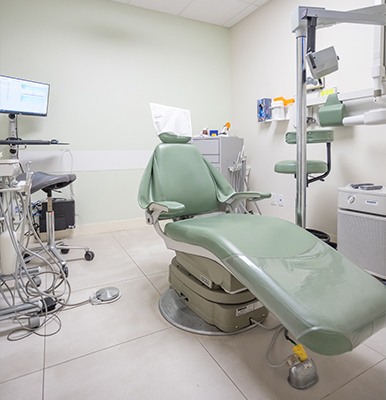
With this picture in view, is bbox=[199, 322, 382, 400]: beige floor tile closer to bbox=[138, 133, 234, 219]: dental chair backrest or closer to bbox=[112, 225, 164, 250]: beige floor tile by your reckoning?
bbox=[138, 133, 234, 219]: dental chair backrest

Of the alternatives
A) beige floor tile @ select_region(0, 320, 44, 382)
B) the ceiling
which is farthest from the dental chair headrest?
the ceiling

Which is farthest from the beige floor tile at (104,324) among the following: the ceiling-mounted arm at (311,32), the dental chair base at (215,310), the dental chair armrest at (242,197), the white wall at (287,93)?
the white wall at (287,93)

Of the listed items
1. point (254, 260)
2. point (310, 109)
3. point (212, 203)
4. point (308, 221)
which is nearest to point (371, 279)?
point (254, 260)

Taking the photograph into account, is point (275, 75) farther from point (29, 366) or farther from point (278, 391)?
point (29, 366)

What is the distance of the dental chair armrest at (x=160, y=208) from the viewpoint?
4.67 feet

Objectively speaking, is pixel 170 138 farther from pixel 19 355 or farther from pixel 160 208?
pixel 19 355

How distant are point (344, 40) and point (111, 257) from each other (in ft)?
9.23

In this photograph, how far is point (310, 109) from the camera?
273 centimetres

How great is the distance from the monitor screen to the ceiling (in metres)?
1.44

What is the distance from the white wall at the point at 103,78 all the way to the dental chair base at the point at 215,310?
2035mm

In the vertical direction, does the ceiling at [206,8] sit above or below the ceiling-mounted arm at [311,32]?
above

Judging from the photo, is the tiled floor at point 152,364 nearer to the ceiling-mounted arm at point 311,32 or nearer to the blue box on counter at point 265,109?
the ceiling-mounted arm at point 311,32

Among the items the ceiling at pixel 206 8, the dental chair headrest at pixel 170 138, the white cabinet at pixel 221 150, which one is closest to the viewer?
the dental chair headrest at pixel 170 138

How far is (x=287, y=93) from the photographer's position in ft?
10.1
